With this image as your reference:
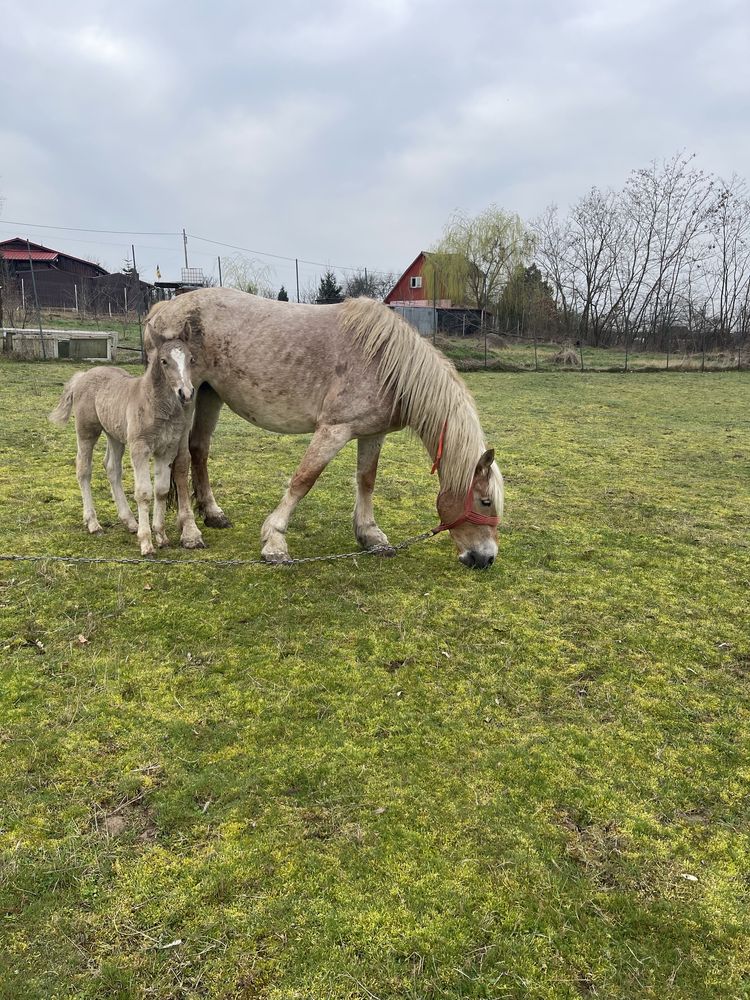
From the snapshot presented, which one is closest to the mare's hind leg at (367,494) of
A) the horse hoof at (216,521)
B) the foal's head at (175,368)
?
the horse hoof at (216,521)

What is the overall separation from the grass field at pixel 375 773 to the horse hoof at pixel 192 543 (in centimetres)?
18

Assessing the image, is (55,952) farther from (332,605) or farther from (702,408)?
(702,408)

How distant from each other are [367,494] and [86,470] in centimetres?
214

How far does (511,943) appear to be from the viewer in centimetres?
159

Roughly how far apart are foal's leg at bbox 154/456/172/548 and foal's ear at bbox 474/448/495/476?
2231 millimetres

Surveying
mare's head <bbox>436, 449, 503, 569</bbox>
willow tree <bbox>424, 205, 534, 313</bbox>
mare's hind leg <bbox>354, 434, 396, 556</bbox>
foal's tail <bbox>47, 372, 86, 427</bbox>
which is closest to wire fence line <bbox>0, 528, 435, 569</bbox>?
mare's hind leg <bbox>354, 434, 396, 556</bbox>

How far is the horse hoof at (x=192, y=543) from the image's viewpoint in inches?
175

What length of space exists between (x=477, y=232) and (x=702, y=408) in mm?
31964

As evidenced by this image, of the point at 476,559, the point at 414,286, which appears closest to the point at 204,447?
the point at 476,559

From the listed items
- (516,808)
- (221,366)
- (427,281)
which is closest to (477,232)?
(427,281)

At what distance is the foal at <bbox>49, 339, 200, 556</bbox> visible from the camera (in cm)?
398

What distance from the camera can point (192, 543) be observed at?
175 inches

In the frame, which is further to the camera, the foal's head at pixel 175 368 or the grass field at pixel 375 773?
the foal's head at pixel 175 368

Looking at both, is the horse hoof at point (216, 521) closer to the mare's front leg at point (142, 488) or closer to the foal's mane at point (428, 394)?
the mare's front leg at point (142, 488)
